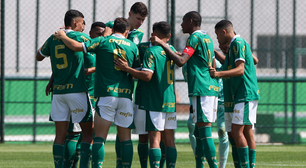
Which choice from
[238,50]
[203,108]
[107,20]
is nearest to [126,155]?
[203,108]

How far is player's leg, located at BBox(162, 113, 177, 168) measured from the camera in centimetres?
489

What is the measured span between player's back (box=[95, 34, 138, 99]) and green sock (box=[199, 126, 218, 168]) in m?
1.03

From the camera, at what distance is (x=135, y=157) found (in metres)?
7.52

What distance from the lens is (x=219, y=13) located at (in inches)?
477

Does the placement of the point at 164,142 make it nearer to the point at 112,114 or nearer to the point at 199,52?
the point at 112,114

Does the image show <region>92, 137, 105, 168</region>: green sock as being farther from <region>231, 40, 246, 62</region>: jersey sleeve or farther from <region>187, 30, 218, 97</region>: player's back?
<region>231, 40, 246, 62</region>: jersey sleeve

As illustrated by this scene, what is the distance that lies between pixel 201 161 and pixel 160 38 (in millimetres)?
1652

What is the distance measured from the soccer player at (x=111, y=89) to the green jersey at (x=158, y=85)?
0.70 ft

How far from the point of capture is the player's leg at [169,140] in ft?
16.0

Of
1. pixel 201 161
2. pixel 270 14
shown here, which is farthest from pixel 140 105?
pixel 270 14

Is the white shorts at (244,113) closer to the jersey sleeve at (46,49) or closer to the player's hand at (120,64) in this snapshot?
the player's hand at (120,64)

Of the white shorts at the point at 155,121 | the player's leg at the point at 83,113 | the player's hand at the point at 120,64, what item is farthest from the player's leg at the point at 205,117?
the player's leg at the point at 83,113

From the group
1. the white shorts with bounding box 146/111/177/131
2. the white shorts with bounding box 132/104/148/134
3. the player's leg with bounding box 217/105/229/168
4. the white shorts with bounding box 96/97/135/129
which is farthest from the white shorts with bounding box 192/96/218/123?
the player's leg with bounding box 217/105/229/168

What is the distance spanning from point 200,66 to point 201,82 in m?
0.21
